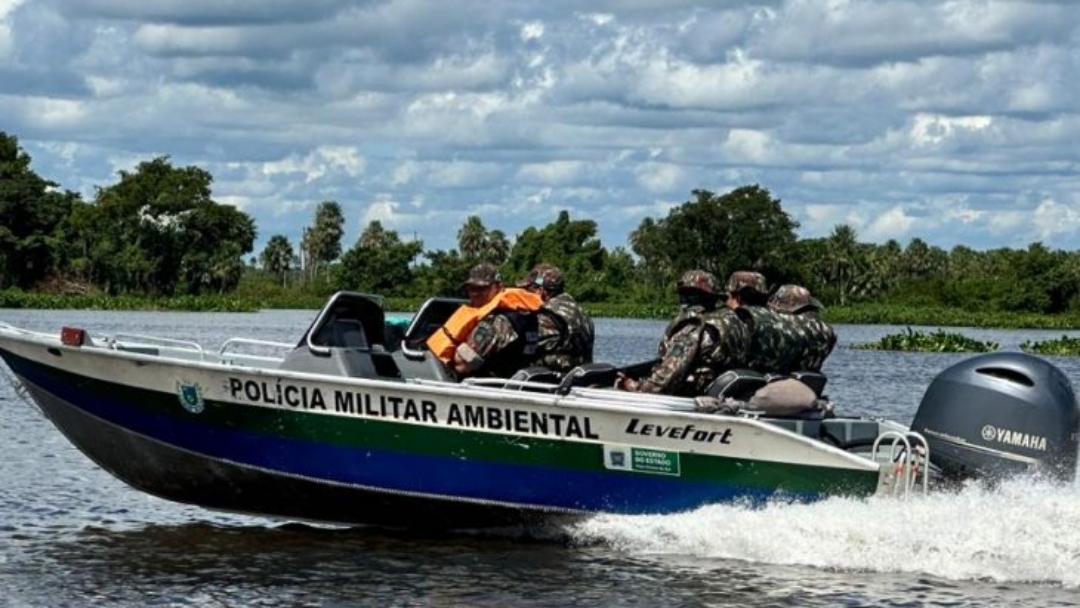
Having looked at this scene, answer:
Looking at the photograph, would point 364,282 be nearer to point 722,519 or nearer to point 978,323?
point 978,323

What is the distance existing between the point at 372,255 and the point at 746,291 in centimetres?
9279

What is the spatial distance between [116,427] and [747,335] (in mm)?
4683

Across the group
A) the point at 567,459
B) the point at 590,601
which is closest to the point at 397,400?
the point at 567,459

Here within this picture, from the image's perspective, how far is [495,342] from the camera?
13273 mm

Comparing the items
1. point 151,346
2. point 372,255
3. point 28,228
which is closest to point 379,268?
point 372,255

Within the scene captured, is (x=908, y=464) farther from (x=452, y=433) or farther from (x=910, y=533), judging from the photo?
(x=452, y=433)

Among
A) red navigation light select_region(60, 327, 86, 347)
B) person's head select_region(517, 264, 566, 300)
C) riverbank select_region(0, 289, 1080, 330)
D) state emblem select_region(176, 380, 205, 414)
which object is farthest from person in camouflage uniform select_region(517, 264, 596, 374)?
riverbank select_region(0, 289, 1080, 330)

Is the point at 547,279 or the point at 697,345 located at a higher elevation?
the point at 547,279

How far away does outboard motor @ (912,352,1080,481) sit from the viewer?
37.7 ft

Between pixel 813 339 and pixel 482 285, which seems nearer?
pixel 813 339

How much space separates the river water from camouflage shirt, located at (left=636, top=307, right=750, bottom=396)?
1029 mm

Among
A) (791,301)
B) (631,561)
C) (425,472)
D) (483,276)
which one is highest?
(483,276)

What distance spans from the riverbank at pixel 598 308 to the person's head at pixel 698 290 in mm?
70449

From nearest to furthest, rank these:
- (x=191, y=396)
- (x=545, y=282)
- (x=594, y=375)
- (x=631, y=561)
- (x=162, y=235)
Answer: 1. (x=631, y=561)
2. (x=594, y=375)
3. (x=191, y=396)
4. (x=545, y=282)
5. (x=162, y=235)
